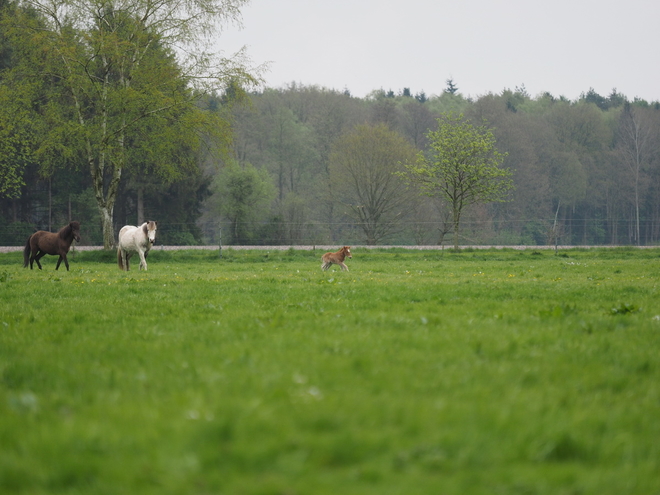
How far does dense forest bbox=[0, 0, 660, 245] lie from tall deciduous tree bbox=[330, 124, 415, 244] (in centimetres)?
14

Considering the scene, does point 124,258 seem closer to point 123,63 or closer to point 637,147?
point 123,63

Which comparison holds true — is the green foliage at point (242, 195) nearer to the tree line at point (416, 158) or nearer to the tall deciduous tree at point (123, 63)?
the tree line at point (416, 158)

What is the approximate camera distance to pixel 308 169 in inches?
3054

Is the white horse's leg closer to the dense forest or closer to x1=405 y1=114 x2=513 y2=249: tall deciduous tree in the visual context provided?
the dense forest

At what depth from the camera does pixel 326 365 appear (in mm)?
5121

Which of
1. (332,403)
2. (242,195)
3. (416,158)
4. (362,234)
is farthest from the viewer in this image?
(416,158)

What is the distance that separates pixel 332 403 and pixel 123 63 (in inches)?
1237

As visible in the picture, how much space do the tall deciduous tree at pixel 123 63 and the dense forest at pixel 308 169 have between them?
1.40ft

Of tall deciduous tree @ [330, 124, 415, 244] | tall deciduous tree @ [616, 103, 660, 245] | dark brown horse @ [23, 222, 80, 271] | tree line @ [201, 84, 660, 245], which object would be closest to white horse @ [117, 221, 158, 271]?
dark brown horse @ [23, 222, 80, 271]

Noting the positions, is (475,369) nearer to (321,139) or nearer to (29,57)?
(29,57)

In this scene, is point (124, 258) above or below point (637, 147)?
below

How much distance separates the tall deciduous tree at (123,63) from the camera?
29.8 m

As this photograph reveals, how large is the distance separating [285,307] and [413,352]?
4.21 metres

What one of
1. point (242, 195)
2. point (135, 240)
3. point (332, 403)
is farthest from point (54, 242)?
point (242, 195)
